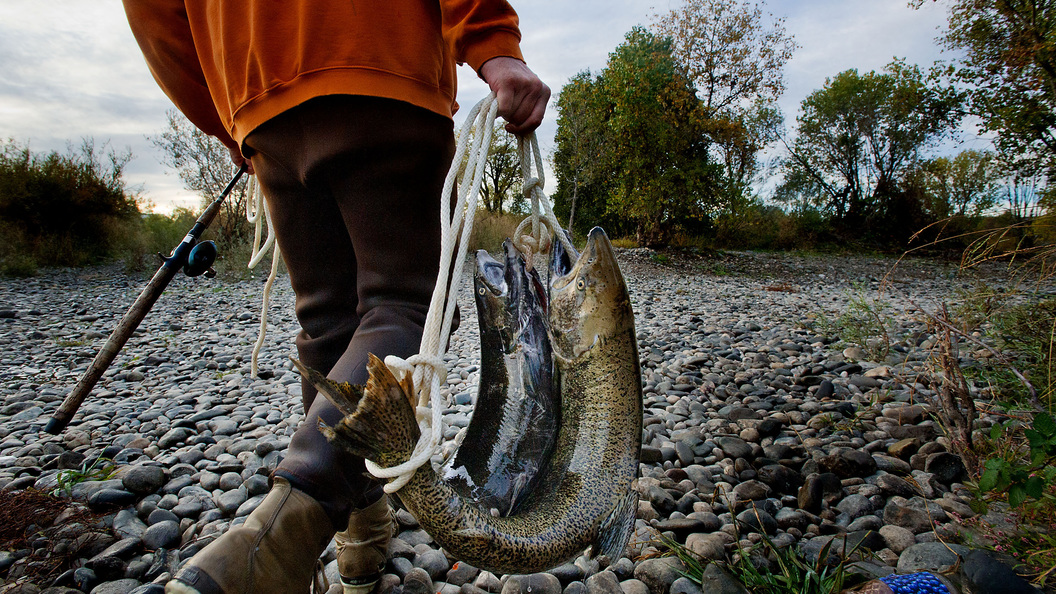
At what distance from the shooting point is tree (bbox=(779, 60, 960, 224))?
72.6 feet

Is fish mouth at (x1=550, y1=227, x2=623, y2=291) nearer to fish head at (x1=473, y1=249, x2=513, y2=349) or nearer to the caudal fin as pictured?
fish head at (x1=473, y1=249, x2=513, y2=349)

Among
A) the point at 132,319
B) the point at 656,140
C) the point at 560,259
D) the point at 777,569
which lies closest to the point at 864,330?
the point at 777,569

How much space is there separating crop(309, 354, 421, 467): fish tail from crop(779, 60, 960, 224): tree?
89.8ft

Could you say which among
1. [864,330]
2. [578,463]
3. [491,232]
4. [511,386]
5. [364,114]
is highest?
[491,232]

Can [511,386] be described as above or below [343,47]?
below

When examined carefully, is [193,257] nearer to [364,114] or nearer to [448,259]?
[364,114]

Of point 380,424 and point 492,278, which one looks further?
point 492,278

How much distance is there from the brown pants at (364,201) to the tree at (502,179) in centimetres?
1785

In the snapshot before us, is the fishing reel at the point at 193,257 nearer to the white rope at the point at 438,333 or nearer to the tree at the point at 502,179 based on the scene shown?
the white rope at the point at 438,333

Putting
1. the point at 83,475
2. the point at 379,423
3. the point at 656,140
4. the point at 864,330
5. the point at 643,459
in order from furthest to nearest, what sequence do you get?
the point at 656,140, the point at 864,330, the point at 643,459, the point at 83,475, the point at 379,423

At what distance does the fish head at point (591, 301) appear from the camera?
1146 millimetres

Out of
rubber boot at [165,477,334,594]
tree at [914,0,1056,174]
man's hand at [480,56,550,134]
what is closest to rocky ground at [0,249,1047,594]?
rubber boot at [165,477,334,594]

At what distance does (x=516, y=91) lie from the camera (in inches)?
46.7

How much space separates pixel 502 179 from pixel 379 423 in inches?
963
